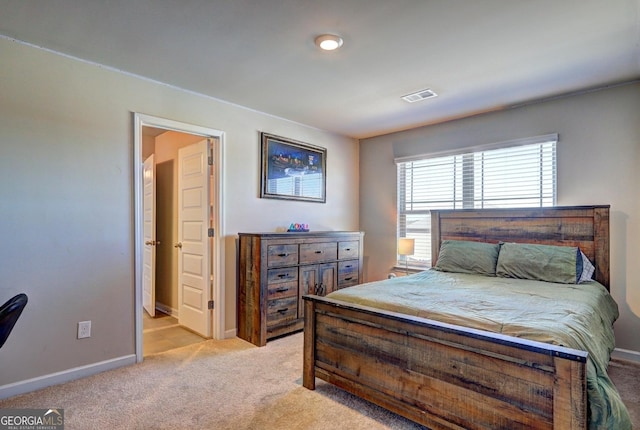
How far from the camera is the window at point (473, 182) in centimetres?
343

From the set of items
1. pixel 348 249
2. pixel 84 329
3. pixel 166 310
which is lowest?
pixel 166 310

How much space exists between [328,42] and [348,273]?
264 centimetres

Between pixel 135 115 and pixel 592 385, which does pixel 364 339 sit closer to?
pixel 592 385

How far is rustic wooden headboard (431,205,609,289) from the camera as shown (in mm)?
2953

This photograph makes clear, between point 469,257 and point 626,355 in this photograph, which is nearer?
point 626,355

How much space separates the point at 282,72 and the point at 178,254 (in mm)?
2491

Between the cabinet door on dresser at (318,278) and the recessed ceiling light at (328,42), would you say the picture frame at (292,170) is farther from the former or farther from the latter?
the recessed ceiling light at (328,42)

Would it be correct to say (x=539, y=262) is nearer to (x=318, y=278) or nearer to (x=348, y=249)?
(x=348, y=249)

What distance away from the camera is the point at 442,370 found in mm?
1741

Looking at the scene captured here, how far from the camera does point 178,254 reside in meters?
4.03

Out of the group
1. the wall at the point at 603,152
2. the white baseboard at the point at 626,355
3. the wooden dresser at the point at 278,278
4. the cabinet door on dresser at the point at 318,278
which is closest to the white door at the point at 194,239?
the wooden dresser at the point at 278,278

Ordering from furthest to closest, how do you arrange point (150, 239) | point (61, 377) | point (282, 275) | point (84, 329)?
point (150, 239), point (282, 275), point (84, 329), point (61, 377)

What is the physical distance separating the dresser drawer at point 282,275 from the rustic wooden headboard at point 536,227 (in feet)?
5.41

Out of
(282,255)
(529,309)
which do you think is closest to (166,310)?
(282,255)
